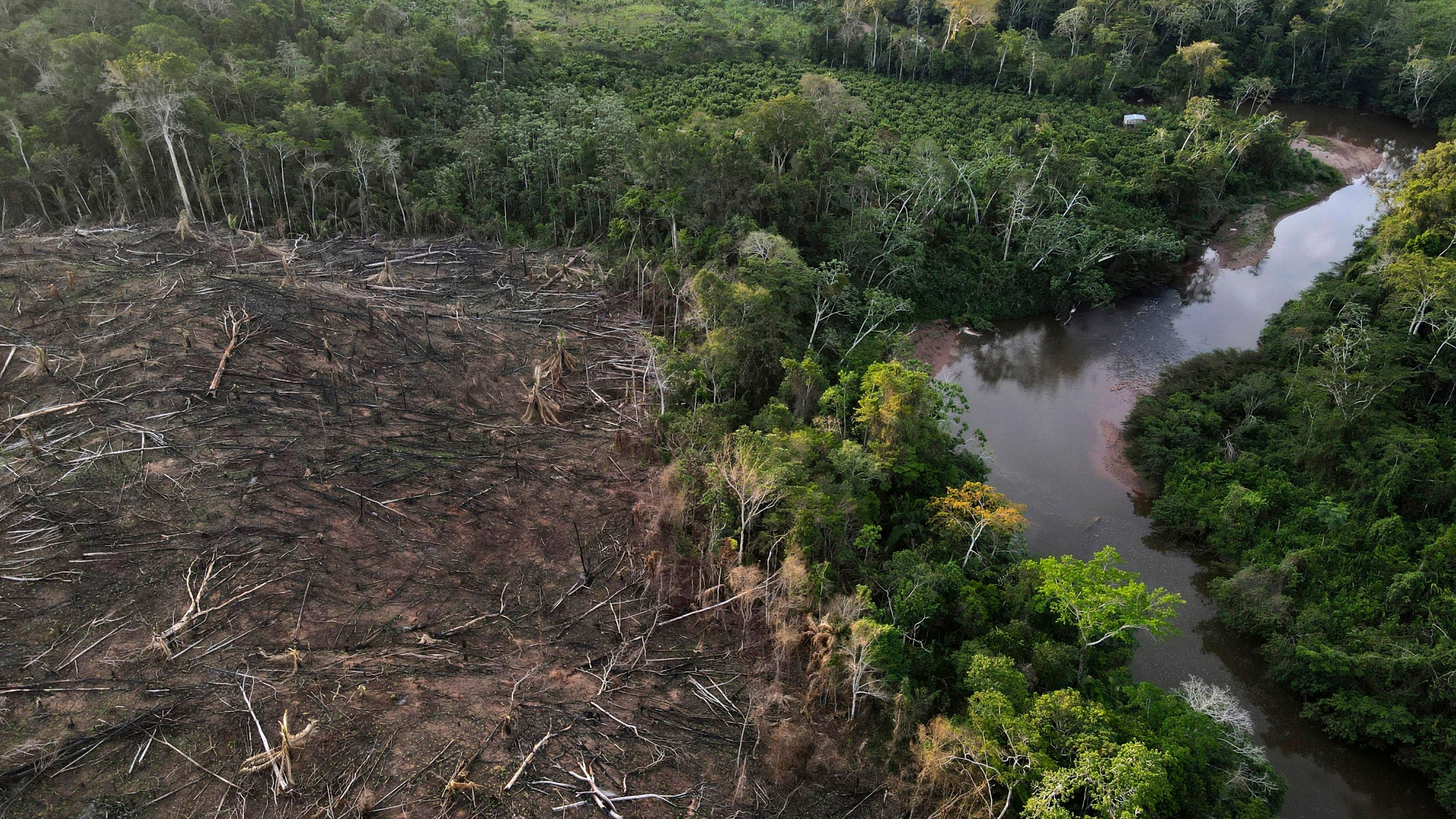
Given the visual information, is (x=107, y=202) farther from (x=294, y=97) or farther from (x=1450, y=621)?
(x=1450, y=621)

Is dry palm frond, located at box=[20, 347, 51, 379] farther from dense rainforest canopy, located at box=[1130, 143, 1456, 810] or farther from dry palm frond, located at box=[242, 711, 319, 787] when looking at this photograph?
dense rainforest canopy, located at box=[1130, 143, 1456, 810]

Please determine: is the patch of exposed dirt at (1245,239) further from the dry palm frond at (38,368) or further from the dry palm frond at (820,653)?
the dry palm frond at (38,368)

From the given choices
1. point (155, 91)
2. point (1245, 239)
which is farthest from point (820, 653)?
point (1245, 239)

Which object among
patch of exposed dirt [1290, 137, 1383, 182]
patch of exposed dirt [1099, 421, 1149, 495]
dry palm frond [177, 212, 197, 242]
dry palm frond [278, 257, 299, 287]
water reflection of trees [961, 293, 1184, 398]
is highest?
dry palm frond [177, 212, 197, 242]

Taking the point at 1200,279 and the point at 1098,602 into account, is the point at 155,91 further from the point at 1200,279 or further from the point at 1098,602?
the point at 1200,279

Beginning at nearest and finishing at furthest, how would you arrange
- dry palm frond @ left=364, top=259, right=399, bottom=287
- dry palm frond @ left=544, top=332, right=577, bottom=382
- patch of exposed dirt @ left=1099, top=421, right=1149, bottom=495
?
dry palm frond @ left=544, top=332, right=577, bottom=382, patch of exposed dirt @ left=1099, top=421, right=1149, bottom=495, dry palm frond @ left=364, top=259, right=399, bottom=287

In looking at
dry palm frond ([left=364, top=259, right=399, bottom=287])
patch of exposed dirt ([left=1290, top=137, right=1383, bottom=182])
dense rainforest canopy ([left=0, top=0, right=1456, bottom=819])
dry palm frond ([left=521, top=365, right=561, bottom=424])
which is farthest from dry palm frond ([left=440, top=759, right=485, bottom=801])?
patch of exposed dirt ([left=1290, top=137, right=1383, bottom=182])
